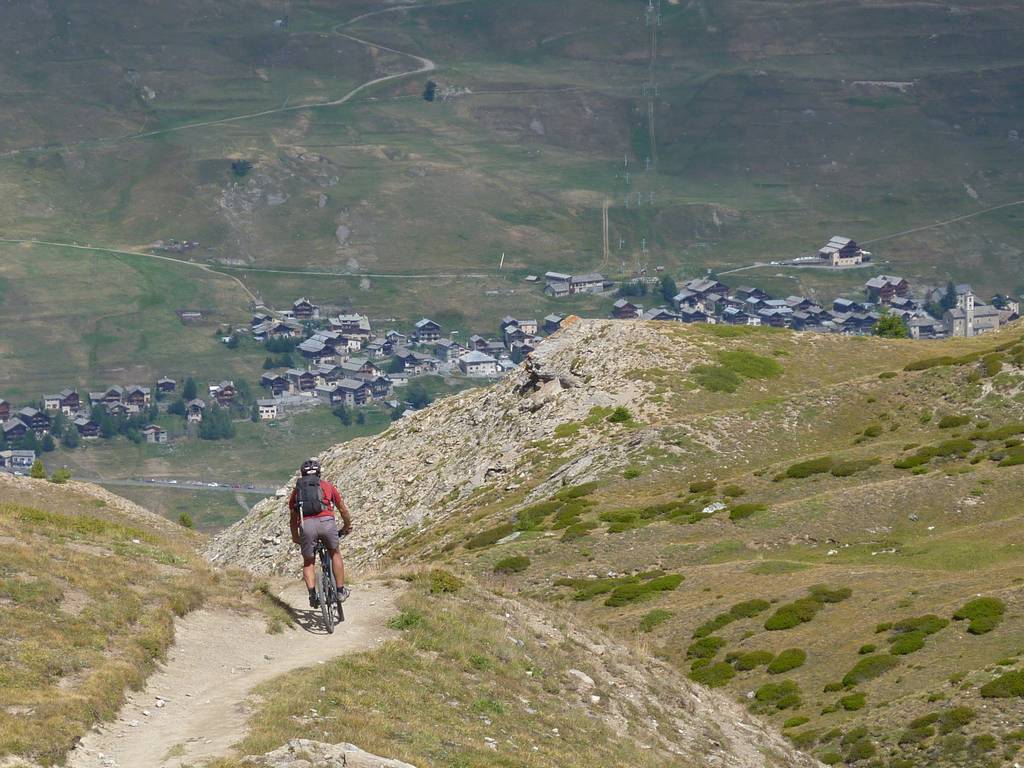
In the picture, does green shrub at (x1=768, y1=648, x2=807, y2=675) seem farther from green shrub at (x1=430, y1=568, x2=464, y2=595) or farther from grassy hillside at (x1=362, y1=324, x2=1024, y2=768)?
green shrub at (x1=430, y1=568, x2=464, y2=595)

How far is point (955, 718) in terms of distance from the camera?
40219 mm

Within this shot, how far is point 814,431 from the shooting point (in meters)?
86.5

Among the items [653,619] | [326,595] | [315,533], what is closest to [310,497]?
[315,533]

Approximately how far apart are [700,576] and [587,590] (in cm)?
469

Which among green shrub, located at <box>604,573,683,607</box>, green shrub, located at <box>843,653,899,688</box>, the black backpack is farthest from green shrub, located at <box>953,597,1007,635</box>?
the black backpack

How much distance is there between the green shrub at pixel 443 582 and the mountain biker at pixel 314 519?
16.2 feet

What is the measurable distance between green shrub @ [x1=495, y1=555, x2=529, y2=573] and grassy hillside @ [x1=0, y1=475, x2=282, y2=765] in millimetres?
24383

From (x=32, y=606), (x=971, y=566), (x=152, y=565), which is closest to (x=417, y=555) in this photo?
(x=971, y=566)

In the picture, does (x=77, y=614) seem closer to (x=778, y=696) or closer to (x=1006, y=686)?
(x=778, y=696)

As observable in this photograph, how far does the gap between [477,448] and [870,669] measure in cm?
5209

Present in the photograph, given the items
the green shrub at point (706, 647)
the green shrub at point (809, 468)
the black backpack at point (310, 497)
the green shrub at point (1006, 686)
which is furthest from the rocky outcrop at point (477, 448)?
the black backpack at point (310, 497)

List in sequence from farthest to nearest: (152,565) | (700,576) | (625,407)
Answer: (625,407), (700,576), (152,565)

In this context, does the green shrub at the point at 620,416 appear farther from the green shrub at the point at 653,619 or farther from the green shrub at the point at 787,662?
the green shrub at the point at 787,662

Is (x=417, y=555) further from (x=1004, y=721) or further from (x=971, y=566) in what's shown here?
(x=1004, y=721)
